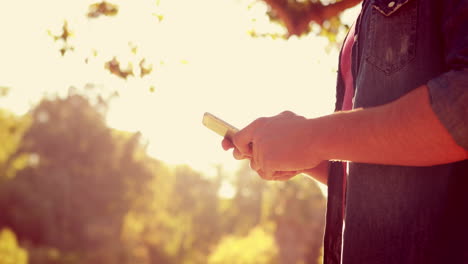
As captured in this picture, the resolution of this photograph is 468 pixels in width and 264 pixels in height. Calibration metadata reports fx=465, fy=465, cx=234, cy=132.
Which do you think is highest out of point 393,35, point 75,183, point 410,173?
point 75,183

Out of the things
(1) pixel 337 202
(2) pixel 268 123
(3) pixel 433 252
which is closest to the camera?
(3) pixel 433 252

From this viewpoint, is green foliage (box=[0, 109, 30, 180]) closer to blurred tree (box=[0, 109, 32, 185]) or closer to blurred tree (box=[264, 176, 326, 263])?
blurred tree (box=[0, 109, 32, 185])

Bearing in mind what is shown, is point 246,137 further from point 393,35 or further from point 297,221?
point 297,221

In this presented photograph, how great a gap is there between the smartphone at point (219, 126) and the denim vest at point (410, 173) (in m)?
0.53

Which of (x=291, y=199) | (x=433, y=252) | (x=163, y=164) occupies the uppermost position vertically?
(x=163, y=164)

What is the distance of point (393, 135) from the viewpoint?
3.64ft

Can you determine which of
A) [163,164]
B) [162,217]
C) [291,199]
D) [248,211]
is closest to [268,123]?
[291,199]

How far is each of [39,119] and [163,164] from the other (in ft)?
58.8

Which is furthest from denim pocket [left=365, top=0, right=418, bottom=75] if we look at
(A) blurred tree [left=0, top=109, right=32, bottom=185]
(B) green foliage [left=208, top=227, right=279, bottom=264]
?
(A) blurred tree [left=0, top=109, right=32, bottom=185]

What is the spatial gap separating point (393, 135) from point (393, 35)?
35 centimetres

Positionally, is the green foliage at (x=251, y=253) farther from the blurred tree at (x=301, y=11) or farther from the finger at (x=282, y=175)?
the finger at (x=282, y=175)

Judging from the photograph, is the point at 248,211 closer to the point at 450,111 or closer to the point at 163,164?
the point at 163,164

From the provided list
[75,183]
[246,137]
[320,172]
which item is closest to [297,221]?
[75,183]

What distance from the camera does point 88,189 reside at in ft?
161
